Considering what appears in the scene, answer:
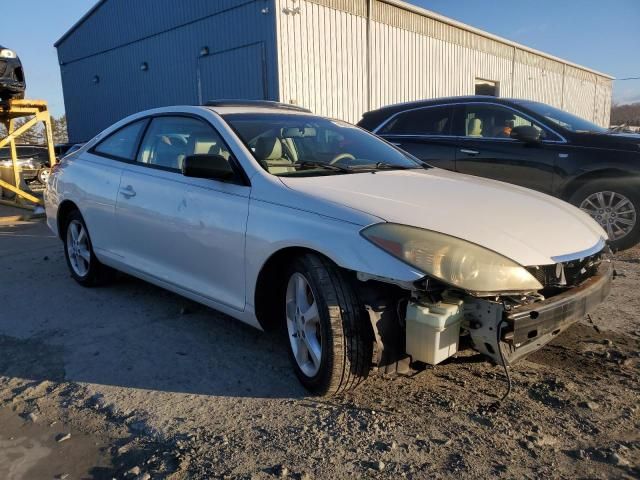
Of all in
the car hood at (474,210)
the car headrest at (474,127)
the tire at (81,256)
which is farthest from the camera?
the car headrest at (474,127)

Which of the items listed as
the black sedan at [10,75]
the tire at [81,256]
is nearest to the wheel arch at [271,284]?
the tire at [81,256]

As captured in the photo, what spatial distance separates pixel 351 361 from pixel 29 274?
416 centimetres

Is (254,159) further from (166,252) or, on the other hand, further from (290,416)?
(290,416)

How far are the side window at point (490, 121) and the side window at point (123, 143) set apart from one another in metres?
3.98

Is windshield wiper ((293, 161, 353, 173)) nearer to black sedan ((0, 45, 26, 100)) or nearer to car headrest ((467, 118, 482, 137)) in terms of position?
car headrest ((467, 118, 482, 137))

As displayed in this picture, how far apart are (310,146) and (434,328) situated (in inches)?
69.1

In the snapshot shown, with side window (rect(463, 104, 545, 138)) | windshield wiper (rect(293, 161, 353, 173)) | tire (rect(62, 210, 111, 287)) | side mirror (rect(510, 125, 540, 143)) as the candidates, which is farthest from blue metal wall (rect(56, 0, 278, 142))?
windshield wiper (rect(293, 161, 353, 173))

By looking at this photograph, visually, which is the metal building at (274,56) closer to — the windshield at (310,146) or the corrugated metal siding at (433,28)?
the corrugated metal siding at (433,28)

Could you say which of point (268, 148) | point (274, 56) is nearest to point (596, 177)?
point (268, 148)

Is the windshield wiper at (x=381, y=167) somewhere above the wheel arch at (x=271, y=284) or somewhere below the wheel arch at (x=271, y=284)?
above

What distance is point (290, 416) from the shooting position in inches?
101

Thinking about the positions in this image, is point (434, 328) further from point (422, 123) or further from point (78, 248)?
point (422, 123)

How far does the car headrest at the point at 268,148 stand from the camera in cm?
323

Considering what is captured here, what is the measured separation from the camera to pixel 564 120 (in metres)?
6.18
